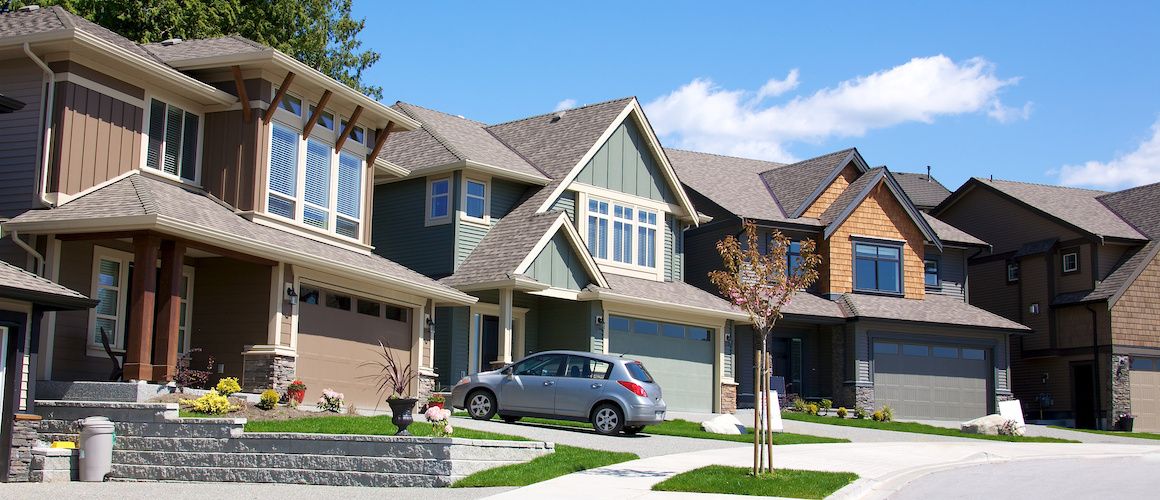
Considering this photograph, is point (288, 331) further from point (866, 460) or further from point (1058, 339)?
point (1058, 339)

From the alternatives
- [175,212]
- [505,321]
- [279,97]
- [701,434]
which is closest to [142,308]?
[175,212]

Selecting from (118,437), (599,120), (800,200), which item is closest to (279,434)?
(118,437)

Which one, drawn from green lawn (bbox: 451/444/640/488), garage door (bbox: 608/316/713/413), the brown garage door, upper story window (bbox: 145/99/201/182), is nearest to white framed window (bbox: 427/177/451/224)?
the brown garage door

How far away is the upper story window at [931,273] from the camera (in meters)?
38.8

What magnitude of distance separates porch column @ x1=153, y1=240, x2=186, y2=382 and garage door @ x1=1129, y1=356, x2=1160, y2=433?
→ 31.4 meters

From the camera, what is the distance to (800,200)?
36688 millimetres

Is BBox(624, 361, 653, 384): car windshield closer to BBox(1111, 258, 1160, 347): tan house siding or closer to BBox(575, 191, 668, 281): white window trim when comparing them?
BBox(575, 191, 668, 281): white window trim

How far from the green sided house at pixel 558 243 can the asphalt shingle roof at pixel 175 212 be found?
4.40 meters

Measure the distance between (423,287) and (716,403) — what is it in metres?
10.6

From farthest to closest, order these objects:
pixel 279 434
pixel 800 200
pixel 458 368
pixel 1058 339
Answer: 1. pixel 1058 339
2. pixel 800 200
3. pixel 458 368
4. pixel 279 434

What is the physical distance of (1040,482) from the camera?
1672 cm

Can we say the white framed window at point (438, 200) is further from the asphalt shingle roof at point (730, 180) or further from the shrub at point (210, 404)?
the shrub at point (210, 404)

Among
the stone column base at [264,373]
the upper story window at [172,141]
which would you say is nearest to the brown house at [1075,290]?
the stone column base at [264,373]

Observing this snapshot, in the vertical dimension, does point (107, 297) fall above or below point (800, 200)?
below
